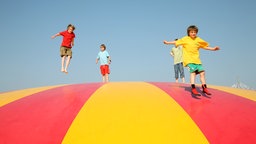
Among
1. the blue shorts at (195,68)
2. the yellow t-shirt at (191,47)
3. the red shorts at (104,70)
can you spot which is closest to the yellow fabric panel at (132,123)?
the blue shorts at (195,68)

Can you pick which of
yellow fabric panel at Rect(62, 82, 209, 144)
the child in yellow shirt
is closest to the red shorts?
the child in yellow shirt

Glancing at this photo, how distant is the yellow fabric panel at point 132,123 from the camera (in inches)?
104

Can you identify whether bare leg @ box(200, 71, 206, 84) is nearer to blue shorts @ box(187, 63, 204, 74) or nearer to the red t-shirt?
blue shorts @ box(187, 63, 204, 74)

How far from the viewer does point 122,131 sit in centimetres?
277

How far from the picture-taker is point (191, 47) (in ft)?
14.5

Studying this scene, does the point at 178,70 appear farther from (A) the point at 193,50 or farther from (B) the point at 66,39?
(A) the point at 193,50

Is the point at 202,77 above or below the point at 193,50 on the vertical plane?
below

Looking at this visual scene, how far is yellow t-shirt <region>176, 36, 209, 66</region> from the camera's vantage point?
4.39 m

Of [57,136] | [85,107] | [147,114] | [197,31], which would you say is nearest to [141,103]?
[147,114]

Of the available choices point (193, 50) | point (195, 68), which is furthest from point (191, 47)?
point (195, 68)

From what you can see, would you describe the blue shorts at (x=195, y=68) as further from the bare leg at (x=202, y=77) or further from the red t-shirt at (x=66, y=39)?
the red t-shirt at (x=66, y=39)

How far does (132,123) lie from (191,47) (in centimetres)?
207

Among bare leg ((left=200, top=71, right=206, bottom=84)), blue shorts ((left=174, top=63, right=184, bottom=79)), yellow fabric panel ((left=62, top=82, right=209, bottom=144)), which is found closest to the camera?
yellow fabric panel ((left=62, top=82, right=209, bottom=144))

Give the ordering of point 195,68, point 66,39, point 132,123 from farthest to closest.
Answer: point 66,39
point 195,68
point 132,123
